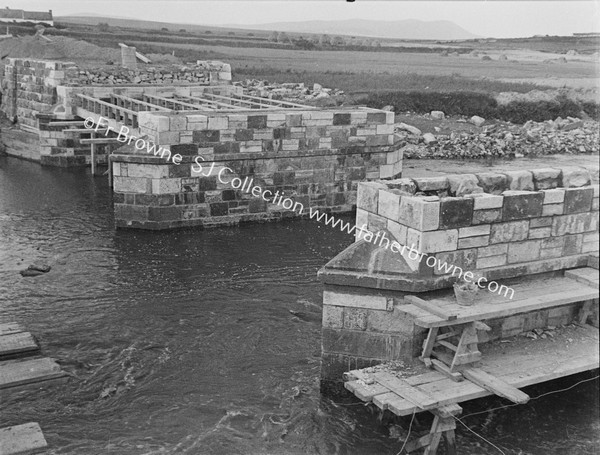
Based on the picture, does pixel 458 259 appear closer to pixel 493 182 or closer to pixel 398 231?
pixel 398 231

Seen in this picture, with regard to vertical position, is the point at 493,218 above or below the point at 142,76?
below

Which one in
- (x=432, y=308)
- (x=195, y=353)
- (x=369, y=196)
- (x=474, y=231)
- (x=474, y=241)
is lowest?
(x=195, y=353)

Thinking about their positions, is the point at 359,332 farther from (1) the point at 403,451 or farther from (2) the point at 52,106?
(2) the point at 52,106

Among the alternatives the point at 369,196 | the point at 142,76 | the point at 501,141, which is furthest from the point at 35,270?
the point at 501,141

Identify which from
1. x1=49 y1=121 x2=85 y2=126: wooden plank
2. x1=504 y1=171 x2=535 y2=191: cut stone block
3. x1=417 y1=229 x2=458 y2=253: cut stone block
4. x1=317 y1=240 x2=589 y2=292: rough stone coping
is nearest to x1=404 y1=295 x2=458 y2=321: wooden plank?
x1=317 y1=240 x2=589 y2=292: rough stone coping

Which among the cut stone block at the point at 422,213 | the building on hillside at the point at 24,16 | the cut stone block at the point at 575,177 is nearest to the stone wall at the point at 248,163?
the cut stone block at the point at 575,177

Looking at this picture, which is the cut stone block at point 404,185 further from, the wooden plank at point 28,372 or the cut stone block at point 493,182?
the wooden plank at point 28,372

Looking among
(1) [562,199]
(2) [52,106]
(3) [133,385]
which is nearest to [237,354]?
(3) [133,385]
